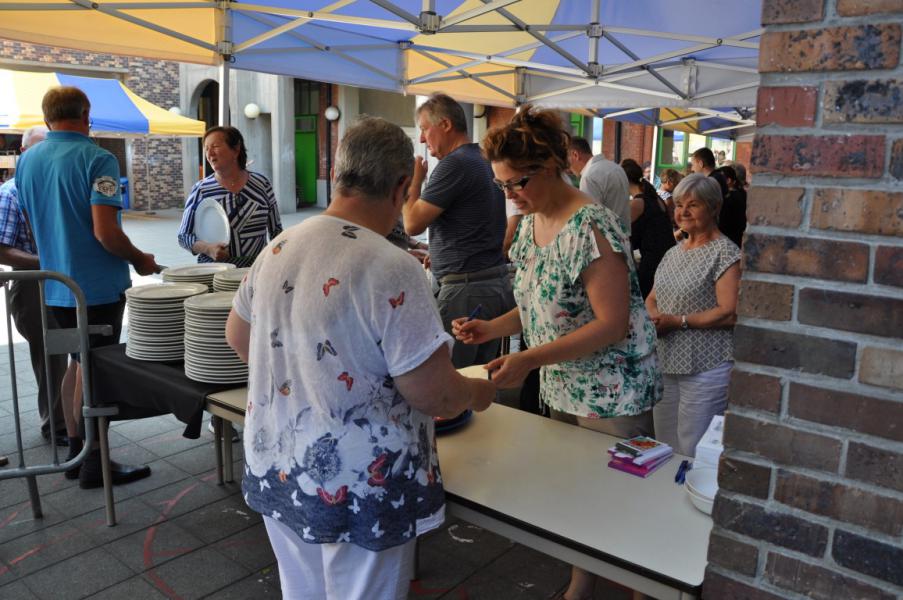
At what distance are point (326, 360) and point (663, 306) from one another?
2040 millimetres

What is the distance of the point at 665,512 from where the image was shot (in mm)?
1816

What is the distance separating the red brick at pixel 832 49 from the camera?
1.01 meters

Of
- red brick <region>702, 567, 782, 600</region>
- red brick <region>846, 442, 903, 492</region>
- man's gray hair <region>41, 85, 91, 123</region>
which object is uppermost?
man's gray hair <region>41, 85, 91, 123</region>

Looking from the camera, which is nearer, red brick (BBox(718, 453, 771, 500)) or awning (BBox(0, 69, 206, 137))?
red brick (BBox(718, 453, 771, 500))

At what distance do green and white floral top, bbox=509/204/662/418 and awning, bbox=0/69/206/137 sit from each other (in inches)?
283

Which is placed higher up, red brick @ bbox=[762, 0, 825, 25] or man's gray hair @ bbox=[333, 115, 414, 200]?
red brick @ bbox=[762, 0, 825, 25]

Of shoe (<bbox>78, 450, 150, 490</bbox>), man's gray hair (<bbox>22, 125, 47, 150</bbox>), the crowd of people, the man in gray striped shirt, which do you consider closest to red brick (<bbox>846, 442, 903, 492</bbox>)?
the crowd of people

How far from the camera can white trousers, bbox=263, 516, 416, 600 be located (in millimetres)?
1672

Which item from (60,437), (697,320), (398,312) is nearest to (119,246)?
(60,437)

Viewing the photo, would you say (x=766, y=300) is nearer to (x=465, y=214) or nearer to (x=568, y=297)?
(x=568, y=297)

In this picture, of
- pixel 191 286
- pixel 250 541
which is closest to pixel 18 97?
pixel 191 286

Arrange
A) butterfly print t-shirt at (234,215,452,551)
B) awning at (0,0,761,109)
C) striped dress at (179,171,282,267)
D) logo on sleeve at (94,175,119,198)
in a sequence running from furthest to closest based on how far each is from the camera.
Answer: awning at (0,0,761,109) → striped dress at (179,171,282,267) → logo on sleeve at (94,175,119,198) → butterfly print t-shirt at (234,215,452,551)

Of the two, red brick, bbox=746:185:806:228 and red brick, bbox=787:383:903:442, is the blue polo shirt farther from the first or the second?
red brick, bbox=787:383:903:442

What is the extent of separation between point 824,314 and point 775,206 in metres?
0.18
